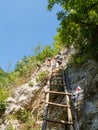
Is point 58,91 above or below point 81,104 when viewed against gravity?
above

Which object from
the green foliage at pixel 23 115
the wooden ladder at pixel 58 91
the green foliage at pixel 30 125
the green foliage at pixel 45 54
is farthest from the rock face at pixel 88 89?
the green foliage at pixel 45 54

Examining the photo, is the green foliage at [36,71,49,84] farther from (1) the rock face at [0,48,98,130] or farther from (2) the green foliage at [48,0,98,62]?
(2) the green foliage at [48,0,98,62]

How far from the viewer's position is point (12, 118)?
450 inches

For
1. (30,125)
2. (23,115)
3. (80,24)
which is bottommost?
(30,125)

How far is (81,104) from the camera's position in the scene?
8.27 m

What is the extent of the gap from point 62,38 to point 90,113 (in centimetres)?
468

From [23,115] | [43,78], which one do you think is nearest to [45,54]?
[43,78]

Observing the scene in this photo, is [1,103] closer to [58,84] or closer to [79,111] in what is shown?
[58,84]

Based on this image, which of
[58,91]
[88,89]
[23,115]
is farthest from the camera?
[23,115]

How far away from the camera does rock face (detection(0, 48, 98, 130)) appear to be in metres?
7.69

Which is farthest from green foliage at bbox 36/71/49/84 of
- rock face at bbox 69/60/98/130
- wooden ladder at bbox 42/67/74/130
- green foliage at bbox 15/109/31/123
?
rock face at bbox 69/60/98/130

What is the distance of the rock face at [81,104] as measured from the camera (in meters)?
7.69

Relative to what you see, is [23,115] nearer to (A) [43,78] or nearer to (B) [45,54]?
(A) [43,78]

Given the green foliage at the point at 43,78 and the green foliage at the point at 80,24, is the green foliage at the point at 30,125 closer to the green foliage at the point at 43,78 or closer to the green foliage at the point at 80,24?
the green foliage at the point at 43,78
